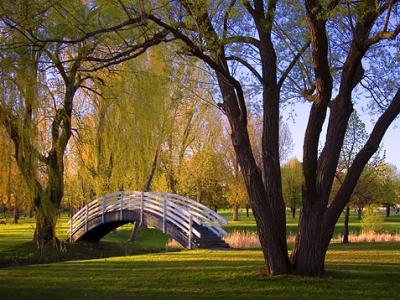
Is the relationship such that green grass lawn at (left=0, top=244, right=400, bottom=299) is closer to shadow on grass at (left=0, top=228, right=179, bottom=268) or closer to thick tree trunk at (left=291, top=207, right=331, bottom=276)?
thick tree trunk at (left=291, top=207, right=331, bottom=276)

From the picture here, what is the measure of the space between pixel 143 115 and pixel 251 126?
19438mm

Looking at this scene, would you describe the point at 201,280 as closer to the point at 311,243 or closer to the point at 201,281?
the point at 201,281

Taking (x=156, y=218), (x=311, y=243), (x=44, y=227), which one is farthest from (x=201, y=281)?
(x=156, y=218)

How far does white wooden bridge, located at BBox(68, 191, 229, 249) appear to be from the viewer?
64.0ft

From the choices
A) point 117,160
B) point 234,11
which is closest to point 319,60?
point 234,11

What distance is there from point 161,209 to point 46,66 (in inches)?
368

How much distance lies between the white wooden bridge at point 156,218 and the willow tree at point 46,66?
Result: 475cm

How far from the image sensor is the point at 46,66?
13.3 meters

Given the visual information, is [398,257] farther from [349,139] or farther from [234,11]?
[349,139]

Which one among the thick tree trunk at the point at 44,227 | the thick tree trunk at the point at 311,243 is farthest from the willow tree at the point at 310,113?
the thick tree trunk at the point at 44,227

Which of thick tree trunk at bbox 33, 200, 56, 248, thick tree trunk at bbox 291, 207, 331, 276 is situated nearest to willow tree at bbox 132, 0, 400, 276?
thick tree trunk at bbox 291, 207, 331, 276

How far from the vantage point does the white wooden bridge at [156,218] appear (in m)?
19.5

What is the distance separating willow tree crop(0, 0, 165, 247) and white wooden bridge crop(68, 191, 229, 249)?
187 inches

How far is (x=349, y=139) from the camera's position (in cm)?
2122
